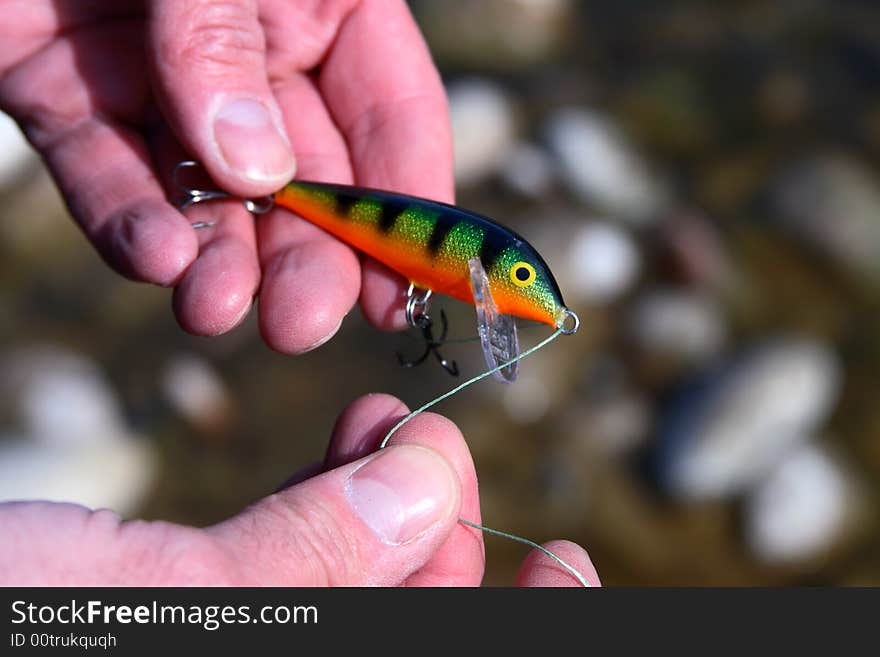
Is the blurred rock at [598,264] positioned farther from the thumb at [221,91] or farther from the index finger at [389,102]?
the thumb at [221,91]

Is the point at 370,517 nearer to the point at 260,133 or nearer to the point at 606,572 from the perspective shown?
the point at 260,133

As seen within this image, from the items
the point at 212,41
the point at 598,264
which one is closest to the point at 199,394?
the point at 212,41

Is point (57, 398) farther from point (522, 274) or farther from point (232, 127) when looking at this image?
point (522, 274)

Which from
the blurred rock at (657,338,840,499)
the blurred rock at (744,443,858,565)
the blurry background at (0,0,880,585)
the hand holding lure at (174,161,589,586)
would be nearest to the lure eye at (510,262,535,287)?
the hand holding lure at (174,161,589,586)

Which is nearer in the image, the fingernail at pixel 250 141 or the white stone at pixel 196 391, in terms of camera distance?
the fingernail at pixel 250 141

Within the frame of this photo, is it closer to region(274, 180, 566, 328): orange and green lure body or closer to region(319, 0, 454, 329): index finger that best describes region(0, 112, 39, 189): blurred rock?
region(319, 0, 454, 329): index finger

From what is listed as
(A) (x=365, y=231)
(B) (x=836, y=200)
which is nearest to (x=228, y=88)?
(A) (x=365, y=231)

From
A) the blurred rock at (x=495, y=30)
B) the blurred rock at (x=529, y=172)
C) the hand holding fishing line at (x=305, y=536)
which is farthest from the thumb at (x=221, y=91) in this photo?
the blurred rock at (x=495, y=30)
